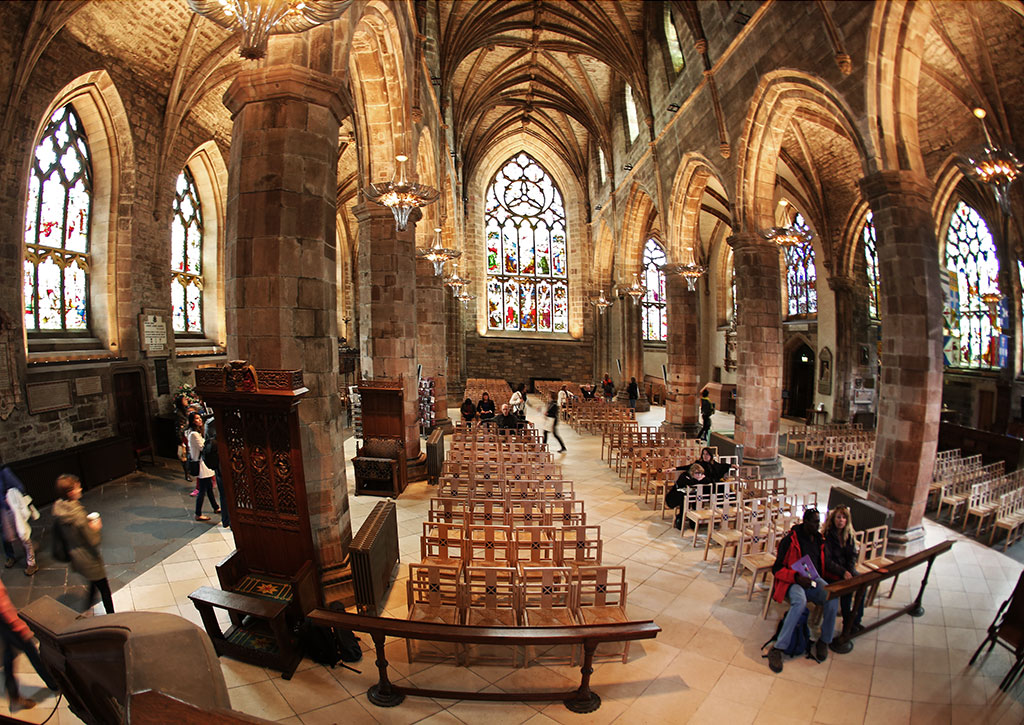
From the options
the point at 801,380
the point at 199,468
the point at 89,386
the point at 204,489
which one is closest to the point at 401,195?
the point at 199,468

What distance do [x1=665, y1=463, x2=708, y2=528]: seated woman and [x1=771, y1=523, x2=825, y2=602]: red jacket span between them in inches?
96.0

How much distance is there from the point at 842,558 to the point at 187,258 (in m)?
17.6

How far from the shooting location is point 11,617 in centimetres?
319

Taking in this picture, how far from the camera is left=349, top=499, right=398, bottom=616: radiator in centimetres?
453

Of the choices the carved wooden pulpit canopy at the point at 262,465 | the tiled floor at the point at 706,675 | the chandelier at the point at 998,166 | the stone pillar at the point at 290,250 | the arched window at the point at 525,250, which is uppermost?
the arched window at the point at 525,250

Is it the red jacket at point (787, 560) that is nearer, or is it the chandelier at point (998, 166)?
the red jacket at point (787, 560)

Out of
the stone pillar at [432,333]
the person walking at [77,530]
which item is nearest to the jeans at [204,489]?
the person walking at [77,530]

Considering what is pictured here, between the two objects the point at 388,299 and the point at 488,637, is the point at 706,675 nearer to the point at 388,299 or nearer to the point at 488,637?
the point at 488,637

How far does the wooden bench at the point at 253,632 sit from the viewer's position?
3.87 meters

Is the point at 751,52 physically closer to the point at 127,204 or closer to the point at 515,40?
the point at 515,40

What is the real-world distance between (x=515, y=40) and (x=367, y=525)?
20565 millimetres

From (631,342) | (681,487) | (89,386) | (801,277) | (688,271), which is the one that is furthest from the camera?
Result: (631,342)

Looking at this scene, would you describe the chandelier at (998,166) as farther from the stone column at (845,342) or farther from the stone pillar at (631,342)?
the stone pillar at (631,342)

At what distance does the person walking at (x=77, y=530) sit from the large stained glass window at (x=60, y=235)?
836cm
